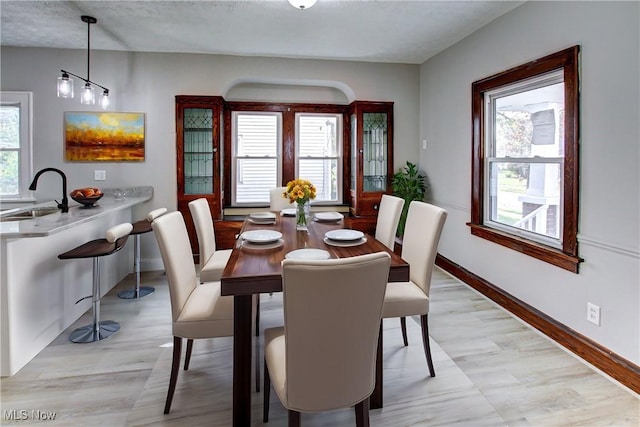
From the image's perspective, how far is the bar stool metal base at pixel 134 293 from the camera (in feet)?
11.7

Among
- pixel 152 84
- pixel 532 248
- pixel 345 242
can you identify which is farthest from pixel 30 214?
pixel 532 248

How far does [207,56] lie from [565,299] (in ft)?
14.0

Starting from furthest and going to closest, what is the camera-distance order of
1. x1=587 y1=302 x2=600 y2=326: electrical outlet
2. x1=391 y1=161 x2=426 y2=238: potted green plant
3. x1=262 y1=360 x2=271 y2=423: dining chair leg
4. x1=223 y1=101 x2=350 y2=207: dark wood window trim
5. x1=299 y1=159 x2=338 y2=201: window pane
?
1. x1=299 y1=159 x2=338 y2=201: window pane
2. x1=223 y1=101 x2=350 y2=207: dark wood window trim
3. x1=391 y1=161 x2=426 y2=238: potted green plant
4. x1=587 y1=302 x2=600 y2=326: electrical outlet
5. x1=262 y1=360 x2=271 y2=423: dining chair leg

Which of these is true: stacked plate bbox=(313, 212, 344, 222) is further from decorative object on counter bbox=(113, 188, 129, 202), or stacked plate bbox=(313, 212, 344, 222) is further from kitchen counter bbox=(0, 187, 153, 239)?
decorative object on counter bbox=(113, 188, 129, 202)

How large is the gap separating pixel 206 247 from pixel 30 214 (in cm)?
150

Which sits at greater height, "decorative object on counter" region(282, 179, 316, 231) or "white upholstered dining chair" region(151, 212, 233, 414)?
"decorative object on counter" region(282, 179, 316, 231)

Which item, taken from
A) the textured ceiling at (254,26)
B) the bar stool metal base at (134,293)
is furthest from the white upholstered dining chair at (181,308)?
the textured ceiling at (254,26)

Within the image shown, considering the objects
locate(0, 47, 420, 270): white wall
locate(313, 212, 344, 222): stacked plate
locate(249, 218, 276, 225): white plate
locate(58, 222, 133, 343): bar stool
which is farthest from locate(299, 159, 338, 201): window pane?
locate(58, 222, 133, 343): bar stool

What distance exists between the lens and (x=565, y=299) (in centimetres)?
266

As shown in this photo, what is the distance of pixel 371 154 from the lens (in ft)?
15.8

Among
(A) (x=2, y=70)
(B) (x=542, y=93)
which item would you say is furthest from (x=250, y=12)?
(A) (x=2, y=70)

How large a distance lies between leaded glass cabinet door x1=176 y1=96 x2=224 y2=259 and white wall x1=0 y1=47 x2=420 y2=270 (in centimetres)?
11

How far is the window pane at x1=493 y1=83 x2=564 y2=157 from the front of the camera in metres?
2.81

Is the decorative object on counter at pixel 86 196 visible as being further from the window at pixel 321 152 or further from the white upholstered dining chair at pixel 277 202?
the window at pixel 321 152
